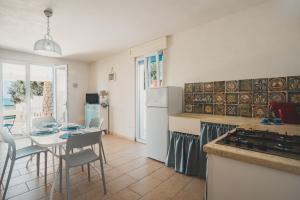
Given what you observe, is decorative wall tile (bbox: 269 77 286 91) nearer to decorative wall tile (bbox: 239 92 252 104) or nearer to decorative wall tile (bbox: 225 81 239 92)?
decorative wall tile (bbox: 239 92 252 104)

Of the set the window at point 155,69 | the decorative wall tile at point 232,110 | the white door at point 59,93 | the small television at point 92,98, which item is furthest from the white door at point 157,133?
the white door at point 59,93

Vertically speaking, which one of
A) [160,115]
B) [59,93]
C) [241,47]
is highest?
[241,47]

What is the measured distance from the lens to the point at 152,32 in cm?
306

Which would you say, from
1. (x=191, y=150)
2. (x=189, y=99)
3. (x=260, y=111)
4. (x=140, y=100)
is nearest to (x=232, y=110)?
(x=260, y=111)

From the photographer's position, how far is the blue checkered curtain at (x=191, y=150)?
2055 millimetres

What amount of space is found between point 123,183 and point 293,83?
8.52 ft

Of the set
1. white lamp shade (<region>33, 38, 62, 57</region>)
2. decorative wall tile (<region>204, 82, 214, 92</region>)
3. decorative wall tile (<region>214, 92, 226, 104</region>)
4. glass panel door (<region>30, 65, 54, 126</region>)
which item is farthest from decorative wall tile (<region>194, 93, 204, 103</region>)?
glass panel door (<region>30, 65, 54, 126</region>)

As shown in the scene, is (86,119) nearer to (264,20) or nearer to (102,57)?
(102,57)

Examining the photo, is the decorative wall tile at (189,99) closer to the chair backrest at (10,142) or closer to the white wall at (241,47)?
the white wall at (241,47)

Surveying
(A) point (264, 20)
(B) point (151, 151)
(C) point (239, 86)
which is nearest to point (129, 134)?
(B) point (151, 151)

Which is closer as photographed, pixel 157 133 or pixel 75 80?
pixel 157 133

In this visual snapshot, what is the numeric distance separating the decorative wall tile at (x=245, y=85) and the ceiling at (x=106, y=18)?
109 cm

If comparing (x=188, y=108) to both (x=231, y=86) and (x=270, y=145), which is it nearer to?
(x=231, y=86)

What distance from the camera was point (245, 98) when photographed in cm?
232
